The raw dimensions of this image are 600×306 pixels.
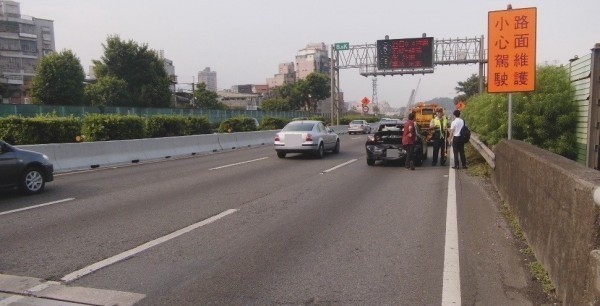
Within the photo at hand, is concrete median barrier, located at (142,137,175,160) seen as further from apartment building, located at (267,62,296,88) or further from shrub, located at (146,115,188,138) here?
Result: apartment building, located at (267,62,296,88)

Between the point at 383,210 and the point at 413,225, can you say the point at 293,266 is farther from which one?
the point at 383,210

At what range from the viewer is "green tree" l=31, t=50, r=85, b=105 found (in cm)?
4897

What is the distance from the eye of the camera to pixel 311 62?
158 meters

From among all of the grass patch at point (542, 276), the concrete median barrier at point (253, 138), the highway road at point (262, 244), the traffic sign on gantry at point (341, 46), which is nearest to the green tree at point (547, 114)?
the highway road at point (262, 244)

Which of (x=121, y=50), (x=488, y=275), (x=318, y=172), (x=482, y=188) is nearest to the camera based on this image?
(x=488, y=275)

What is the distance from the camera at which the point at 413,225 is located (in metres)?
7.00

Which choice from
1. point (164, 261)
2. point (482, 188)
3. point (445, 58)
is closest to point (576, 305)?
point (164, 261)

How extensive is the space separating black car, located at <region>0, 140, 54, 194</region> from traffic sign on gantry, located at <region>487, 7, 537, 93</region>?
34.1 feet

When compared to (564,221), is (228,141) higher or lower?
lower

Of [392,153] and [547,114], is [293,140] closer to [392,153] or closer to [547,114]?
[392,153]

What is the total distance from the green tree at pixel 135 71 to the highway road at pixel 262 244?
152ft

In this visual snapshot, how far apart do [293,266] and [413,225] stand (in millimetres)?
2606

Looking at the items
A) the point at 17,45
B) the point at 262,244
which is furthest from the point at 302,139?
the point at 17,45

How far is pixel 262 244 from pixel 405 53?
114ft
